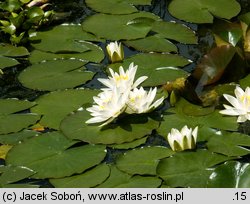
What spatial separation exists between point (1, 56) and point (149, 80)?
0.97 metres

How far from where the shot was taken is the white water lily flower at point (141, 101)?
304cm

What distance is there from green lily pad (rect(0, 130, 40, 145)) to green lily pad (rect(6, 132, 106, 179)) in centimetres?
5

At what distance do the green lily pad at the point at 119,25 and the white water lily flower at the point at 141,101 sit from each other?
0.84 metres

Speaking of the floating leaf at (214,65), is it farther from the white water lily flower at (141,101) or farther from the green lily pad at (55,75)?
the green lily pad at (55,75)

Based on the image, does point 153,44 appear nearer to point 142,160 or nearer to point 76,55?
point 76,55

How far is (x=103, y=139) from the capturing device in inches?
116

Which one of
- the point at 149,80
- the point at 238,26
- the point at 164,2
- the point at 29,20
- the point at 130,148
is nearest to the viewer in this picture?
the point at 130,148

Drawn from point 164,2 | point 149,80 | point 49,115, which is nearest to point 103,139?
point 49,115

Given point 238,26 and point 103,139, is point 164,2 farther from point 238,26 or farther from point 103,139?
point 103,139

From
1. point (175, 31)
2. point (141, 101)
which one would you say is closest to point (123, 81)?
point (141, 101)

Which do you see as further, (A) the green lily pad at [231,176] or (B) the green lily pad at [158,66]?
(B) the green lily pad at [158,66]

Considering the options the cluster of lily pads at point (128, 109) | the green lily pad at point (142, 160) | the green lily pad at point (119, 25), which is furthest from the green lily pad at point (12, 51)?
the green lily pad at point (142, 160)

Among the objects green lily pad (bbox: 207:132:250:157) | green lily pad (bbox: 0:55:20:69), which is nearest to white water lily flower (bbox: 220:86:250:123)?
green lily pad (bbox: 207:132:250:157)

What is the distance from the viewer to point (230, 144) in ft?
9.45
